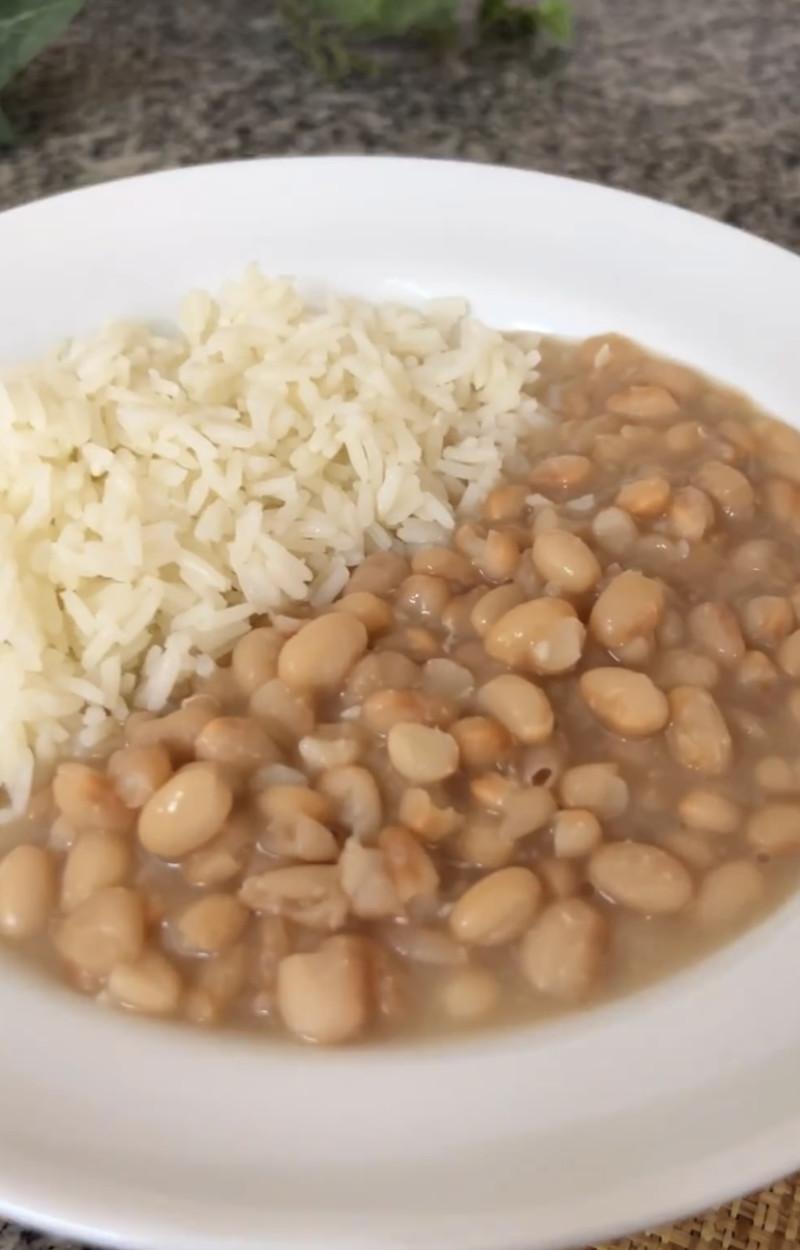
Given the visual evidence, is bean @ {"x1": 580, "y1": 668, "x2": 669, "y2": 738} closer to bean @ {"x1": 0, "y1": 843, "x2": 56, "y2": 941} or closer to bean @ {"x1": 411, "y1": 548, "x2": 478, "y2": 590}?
bean @ {"x1": 411, "y1": 548, "x2": 478, "y2": 590}

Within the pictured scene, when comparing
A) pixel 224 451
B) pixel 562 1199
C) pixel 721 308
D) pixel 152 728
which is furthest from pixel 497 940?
pixel 721 308

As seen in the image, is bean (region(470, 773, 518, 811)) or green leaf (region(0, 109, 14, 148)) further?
green leaf (region(0, 109, 14, 148))

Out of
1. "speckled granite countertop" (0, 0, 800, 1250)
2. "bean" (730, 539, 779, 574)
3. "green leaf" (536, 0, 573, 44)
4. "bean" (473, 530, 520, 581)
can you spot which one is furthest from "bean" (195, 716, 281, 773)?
"green leaf" (536, 0, 573, 44)

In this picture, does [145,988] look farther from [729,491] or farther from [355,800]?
[729,491]

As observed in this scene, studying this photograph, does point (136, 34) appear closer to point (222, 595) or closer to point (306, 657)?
point (222, 595)

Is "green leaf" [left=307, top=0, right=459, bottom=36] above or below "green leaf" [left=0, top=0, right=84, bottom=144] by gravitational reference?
below

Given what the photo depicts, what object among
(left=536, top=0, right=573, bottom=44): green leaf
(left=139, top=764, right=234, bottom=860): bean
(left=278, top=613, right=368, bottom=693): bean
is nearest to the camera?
(left=139, top=764, right=234, bottom=860): bean
